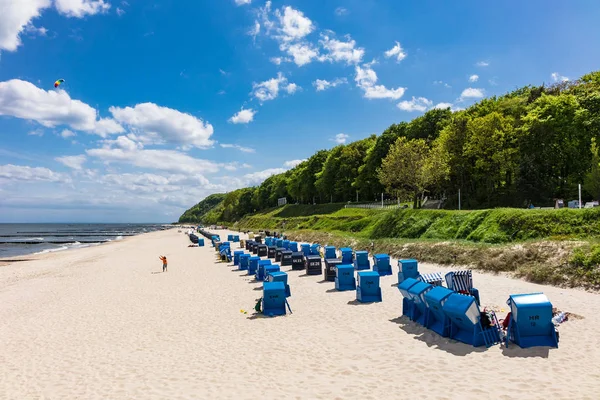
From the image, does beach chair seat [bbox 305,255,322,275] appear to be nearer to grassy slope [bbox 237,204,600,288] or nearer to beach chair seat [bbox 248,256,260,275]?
beach chair seat [bbox 248,256,260,275]

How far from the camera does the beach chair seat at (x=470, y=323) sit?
32.2 feet

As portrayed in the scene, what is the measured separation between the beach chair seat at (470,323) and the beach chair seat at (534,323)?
23.8 inches

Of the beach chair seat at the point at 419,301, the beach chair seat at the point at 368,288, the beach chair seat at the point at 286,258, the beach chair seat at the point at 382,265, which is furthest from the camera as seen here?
the beach chair seat at the point at 286,258

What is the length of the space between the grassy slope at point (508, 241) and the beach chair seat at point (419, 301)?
8.72 meters

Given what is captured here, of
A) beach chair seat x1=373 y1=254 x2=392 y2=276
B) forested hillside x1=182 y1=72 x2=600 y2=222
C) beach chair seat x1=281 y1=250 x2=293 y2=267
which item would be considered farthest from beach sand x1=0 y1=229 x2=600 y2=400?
forested hillside x1=182 y1=72 x2=600 y2=222

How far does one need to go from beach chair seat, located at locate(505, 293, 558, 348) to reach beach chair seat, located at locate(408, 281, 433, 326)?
2580 mm

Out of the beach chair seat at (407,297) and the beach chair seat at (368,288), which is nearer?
the beach chair seat at (407,297)

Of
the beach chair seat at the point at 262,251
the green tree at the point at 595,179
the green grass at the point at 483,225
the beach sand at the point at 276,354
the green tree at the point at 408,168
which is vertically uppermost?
the green tree at the point at 408,168

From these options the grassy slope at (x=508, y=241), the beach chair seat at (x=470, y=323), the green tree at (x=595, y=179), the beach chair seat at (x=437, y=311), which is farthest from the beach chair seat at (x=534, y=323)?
the green tree at (x=595, y=179)

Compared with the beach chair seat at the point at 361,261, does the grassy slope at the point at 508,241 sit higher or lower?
higher

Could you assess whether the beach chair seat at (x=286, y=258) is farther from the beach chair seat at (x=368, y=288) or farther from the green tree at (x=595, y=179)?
the green tree at (x=595, y=179)

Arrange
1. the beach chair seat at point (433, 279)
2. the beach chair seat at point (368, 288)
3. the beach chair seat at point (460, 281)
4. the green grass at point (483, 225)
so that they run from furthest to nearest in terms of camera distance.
Answer: 1. the green grass at point (483, 225)
2. the beach chair seat at point (368, 288)
3. the beach chair seat at point (433, 279)
4. the beach chair seat at point (460, 281)

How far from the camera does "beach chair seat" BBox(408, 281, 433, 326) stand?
11.7 m

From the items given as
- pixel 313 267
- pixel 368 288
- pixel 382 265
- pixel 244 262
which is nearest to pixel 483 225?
pixel 382 265
